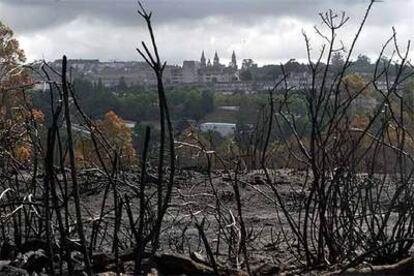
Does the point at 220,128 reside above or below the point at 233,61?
below

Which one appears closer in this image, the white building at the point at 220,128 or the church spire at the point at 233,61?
the church spire at the point at 233,61

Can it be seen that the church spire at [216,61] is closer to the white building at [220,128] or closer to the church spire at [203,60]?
the church spire at [203,60]

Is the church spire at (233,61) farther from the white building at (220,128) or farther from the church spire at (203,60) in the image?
the white building at (220,128)

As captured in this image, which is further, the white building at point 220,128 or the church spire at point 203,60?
the white building at point 220,128

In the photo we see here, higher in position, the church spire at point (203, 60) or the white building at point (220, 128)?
the church spire at point (203, 60)

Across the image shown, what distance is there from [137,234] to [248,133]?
3536 mm

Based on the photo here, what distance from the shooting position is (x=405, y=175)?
3.52 m

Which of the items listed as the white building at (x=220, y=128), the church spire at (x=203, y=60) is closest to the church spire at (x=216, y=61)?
the church spire at (x=203, y=60)

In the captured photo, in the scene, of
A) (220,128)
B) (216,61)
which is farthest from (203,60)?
(220,128)

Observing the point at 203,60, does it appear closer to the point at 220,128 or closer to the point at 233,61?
the point at 233,61

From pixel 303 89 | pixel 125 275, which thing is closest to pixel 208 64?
pixel 303 89

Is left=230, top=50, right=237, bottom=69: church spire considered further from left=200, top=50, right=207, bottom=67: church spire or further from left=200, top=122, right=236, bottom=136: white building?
left=200, top=122, right=236, bottom=136: white building

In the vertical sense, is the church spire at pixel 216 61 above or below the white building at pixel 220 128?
above

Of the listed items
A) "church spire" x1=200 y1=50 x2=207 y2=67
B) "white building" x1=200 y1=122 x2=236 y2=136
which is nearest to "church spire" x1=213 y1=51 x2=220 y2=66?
"church spire" x1=200 y1=50 x2=207 y2=67
